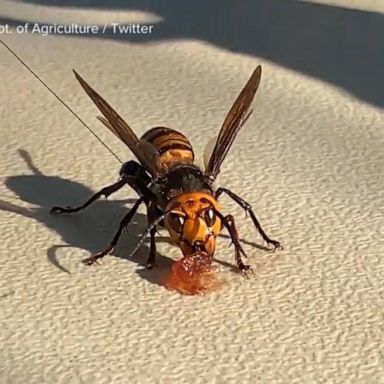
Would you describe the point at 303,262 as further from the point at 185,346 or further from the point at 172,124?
the point at 172,124

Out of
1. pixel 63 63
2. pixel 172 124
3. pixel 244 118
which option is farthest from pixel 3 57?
pixel 244 118

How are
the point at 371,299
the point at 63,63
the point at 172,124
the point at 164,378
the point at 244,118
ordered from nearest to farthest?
the point at 164,378, the point at 371,299, the point at 244,118, the point at 172,124, the point at 63,63

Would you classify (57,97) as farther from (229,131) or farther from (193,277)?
(193,277)

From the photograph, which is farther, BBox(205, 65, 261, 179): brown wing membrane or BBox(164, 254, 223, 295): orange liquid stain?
BBox(205, 65, 261, 179): brown wing membrane

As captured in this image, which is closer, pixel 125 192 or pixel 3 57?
pixel 125 192

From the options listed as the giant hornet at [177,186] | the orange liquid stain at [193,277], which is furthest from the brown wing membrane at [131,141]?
the orange liquid stain at [193,277]

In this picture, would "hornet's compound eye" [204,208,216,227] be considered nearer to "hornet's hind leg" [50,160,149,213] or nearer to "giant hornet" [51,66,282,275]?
"giant hornet" [51,66,282,275]

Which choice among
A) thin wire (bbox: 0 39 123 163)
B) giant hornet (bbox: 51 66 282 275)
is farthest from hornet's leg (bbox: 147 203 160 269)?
thin wire (bbox: 0 39 123 163)
